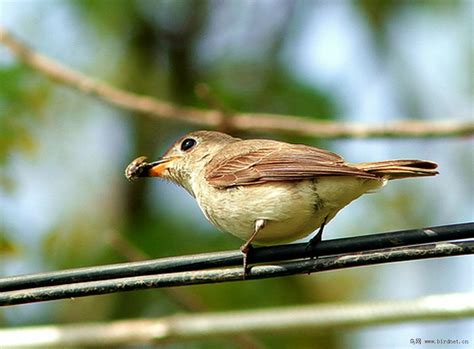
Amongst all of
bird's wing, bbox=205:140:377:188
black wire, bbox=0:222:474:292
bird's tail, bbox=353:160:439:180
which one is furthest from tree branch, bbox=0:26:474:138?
black wire, bbox=0:222:474:292

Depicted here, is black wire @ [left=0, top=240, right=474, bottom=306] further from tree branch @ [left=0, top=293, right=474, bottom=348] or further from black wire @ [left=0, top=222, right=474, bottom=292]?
tree branch @ [left=0, top=293, right=474, bottom=348]

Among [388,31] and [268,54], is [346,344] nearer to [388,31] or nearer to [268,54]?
[268,54]

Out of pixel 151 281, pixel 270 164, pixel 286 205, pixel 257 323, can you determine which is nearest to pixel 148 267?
pixel 151 281

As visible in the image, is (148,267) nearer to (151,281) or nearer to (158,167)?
(151,281)

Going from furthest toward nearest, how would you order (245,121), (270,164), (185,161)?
1. (245,121)
2. (185,161)
3. (270,164)

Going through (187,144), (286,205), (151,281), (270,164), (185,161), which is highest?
(187,144)

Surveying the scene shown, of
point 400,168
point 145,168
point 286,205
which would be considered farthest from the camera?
point 145,168

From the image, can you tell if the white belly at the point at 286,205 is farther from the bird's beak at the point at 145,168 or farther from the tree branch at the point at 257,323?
the tree branch at the point at 257,323
